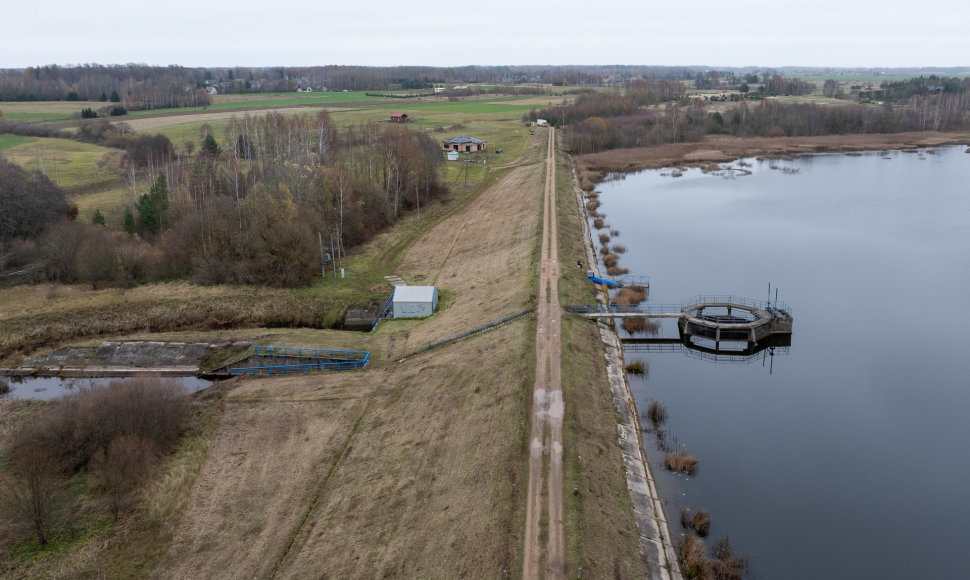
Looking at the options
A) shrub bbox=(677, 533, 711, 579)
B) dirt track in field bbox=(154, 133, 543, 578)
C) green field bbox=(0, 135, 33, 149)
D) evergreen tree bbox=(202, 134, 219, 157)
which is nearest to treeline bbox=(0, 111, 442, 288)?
evergreen tree bbox=(202, 134, 219, 157)

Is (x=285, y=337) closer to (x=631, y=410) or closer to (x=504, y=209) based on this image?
(x=631, y=410)

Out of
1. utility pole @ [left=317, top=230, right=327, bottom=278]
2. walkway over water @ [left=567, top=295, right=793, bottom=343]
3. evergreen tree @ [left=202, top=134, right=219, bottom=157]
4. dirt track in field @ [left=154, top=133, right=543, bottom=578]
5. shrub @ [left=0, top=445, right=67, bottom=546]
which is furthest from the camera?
evergreen tree @ [left=202, top=134, right=219, bottom=157]

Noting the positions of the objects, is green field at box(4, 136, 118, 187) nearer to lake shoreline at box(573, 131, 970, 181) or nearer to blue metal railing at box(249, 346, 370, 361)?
blue metal railing at box(249, 346, 370, 361)

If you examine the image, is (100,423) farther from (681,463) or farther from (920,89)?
(920,89)

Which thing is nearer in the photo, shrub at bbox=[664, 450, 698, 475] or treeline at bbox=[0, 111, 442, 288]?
shrub at bbox=[664, 450, 698, 475]

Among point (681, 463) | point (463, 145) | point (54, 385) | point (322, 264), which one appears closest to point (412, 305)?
point (322, 264)
